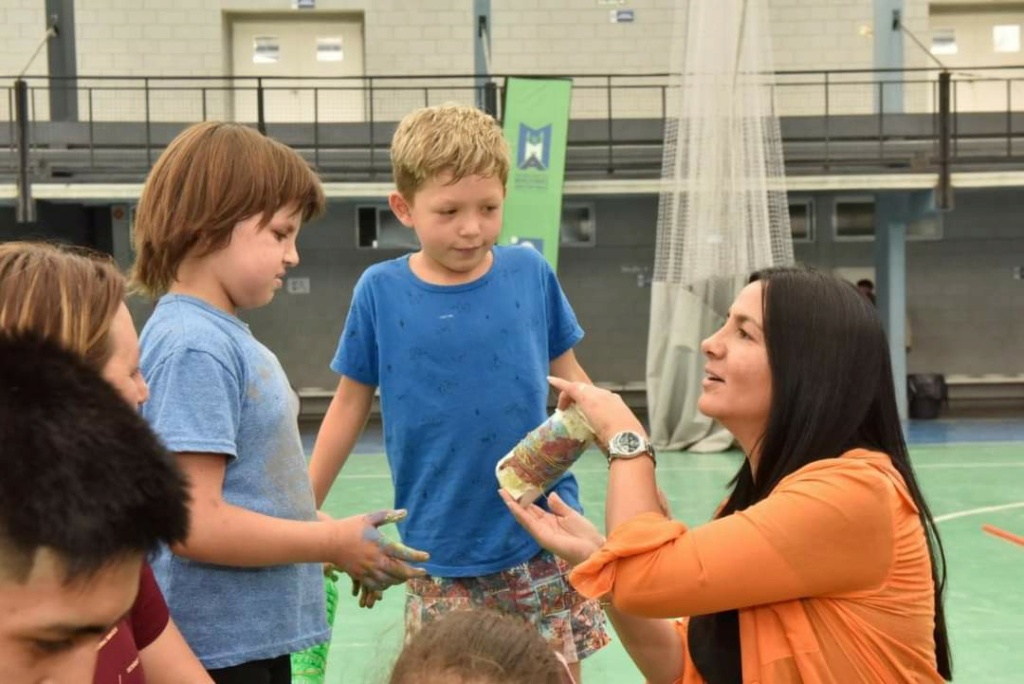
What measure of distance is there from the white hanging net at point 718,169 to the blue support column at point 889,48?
5.57 metres

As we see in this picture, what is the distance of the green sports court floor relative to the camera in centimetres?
477

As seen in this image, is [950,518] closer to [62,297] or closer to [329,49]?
[62,297]

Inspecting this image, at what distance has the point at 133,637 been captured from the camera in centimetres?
154

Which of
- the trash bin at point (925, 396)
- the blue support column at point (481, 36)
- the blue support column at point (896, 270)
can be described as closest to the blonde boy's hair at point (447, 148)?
the blue support column at point (896, 270)

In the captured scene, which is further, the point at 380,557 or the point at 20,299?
the point at 380,557

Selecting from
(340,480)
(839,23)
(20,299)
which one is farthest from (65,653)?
(839,23)

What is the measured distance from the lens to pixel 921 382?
47.8 feet

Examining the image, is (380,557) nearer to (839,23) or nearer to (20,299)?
(20,299)

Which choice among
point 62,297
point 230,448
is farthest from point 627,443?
point 62,297

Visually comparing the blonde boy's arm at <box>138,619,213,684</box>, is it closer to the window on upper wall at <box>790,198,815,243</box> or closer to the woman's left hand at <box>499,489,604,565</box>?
the woman's left hand at <box>499,489,604,565</box>

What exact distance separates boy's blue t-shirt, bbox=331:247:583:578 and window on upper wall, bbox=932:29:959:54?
15940 mm

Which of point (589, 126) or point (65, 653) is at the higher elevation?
point (589, 126)

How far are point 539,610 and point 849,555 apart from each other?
0.81 metres

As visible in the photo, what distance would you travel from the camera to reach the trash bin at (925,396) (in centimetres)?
1451
